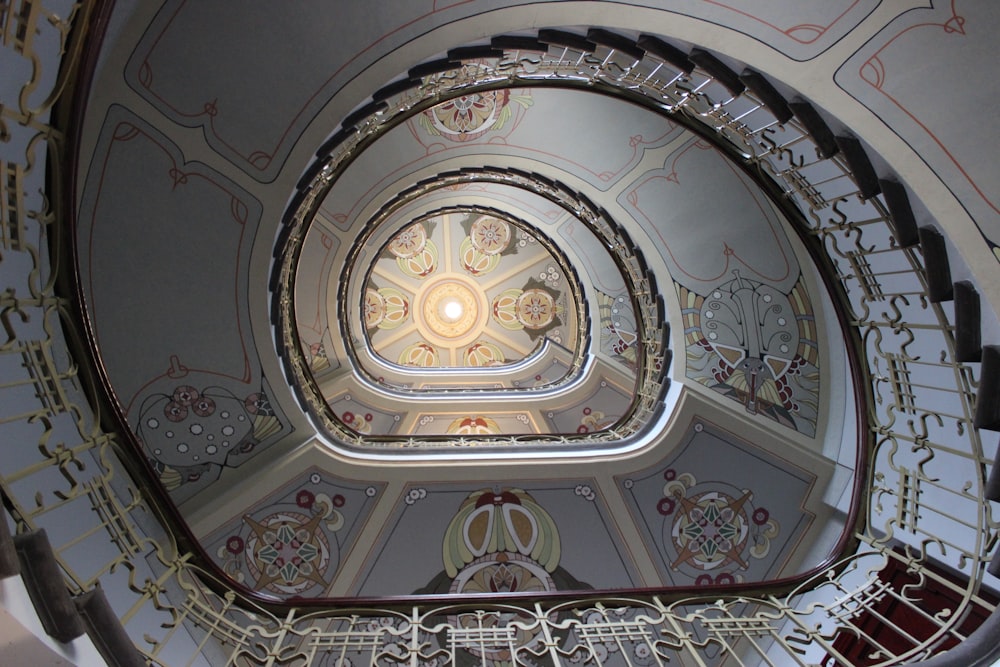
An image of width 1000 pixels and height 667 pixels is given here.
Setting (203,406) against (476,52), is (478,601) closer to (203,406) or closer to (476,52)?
(203,406)

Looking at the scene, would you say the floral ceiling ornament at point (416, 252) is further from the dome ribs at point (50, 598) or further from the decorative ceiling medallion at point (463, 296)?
the dome ribs at point (50, 598)

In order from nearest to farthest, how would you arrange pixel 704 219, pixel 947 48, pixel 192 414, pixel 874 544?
pixel 947 48 < pixel 874 544 < pixel 192 414 < pixel 704 219

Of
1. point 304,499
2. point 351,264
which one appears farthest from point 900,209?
point 351,264

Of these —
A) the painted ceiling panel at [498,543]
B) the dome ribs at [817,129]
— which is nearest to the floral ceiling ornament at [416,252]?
the painted ceiling panel at [498,543]

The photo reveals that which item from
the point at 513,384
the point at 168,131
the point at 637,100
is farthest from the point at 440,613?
the point at 513,384

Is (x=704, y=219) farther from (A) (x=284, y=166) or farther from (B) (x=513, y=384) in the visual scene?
(B) (x=513, y=384)

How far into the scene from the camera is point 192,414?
4797 mm

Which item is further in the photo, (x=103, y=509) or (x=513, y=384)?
(x=513, y=384)

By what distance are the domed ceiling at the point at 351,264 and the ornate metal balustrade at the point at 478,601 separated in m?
0.14

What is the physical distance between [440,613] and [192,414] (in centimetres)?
318

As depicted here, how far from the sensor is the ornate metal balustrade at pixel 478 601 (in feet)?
7.11

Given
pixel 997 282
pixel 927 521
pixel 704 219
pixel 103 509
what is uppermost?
pixel 704 219

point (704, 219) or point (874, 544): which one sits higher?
point (704, 219)

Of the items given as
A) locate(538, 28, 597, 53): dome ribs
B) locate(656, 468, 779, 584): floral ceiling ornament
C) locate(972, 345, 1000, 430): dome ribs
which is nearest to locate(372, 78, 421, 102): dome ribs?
locate(538, 28, 597, 53): dome ribs
